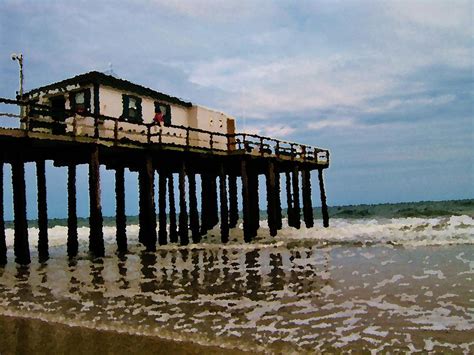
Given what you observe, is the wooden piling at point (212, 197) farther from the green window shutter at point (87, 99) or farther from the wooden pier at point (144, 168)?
the green window shutter at point (87, 99)

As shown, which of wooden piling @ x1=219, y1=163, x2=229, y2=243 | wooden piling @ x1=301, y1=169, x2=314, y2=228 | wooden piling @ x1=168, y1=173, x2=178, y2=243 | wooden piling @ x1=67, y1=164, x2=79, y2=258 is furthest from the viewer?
wooden piling @ x1=301, y1=169, x2=314, y2=228

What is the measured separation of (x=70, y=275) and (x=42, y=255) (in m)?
5.28

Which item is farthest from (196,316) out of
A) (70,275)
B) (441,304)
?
(70,275)

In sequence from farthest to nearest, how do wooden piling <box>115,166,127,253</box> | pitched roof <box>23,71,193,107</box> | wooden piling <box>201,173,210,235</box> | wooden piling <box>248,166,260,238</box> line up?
1. wooden piling <box>201,173,210,235</box>
2. wooden piling <box>248,166,260,238</box>
3. wooden piling <box>115,166,127,253</box>
4. pitched roof <box>23,71,193,107</box>

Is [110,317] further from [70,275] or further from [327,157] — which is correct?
[327,157]

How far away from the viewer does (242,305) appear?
7902 mm

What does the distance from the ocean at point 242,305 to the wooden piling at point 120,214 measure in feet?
9.10

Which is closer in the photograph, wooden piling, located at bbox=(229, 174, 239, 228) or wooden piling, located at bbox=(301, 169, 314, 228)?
wooden piling, located at bbox=(229, 174, 239, 228)

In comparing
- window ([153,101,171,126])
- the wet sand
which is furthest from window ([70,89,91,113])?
the wet sand

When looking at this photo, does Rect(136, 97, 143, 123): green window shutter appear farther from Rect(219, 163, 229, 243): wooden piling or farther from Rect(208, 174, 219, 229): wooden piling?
Rect(208, 174, 219, 229): wooden piling

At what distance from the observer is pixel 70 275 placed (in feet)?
39.9

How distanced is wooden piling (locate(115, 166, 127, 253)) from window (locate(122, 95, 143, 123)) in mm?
2312

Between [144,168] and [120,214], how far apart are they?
2.02 metres

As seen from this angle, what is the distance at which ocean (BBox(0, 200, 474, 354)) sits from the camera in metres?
5.76
